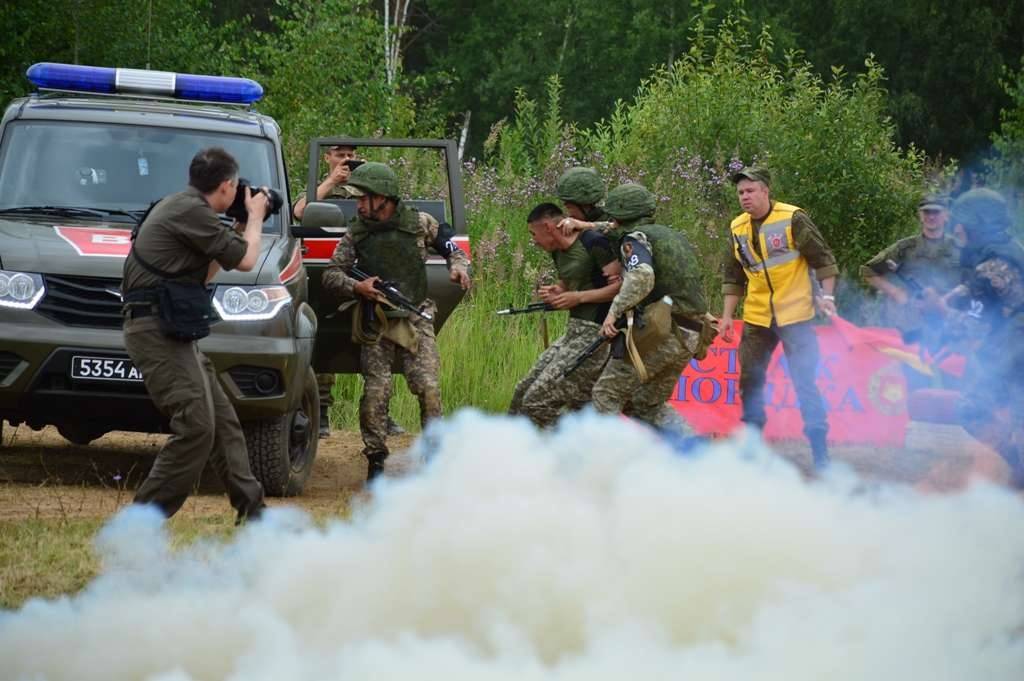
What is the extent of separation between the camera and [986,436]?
1067cm

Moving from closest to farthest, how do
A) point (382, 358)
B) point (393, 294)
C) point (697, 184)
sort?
point (393, 294), point (382, 358), point (697, 184)

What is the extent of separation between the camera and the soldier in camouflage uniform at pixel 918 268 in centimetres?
1159

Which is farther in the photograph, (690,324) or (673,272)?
(690,324)

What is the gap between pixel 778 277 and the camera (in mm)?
10664

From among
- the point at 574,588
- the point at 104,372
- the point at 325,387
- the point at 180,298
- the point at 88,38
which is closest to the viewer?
the point at 574,588

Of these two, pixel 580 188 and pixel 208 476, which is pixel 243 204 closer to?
pixel 580 188

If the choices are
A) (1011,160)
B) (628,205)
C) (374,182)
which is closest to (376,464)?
(374,182)

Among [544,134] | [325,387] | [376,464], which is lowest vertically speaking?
[325,387]

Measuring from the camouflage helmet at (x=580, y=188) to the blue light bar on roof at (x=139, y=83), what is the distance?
223 cm

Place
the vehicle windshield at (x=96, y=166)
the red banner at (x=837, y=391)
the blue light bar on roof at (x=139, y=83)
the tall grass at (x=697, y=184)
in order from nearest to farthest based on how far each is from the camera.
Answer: the vehicle windshield at (x=96, y=166), the blue light bar on roof at (x=139, y=83), the red banner at (x=837, y=391), the tall grass at (x=697, y=184)

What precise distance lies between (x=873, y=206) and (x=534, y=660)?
1280cm

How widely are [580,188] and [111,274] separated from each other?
2.66m

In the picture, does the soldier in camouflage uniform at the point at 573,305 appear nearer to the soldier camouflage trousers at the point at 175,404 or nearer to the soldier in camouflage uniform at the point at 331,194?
the soldier in camouflage uniform at the point at 331,194

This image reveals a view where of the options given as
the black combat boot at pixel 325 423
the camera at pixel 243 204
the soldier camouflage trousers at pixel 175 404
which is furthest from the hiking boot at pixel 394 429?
the soldier camouflage trousers at pixel 175 404
